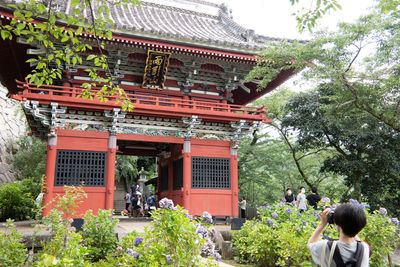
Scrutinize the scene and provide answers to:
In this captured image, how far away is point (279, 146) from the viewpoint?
2009cm

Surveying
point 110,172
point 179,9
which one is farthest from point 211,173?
point 179,9

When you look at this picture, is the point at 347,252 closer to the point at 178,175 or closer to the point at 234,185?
the point at 234,185

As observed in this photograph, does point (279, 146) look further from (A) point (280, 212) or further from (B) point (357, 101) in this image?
(A) point (280, 212)

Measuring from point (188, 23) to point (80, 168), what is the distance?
9.59 meters

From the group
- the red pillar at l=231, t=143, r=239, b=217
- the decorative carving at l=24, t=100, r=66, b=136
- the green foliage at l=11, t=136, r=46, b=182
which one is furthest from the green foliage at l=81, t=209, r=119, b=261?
the green foliage at l=11, t=136, r=46, b=182

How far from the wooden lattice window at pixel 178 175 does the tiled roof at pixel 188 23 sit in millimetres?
5146

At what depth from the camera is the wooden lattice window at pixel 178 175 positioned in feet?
44.2

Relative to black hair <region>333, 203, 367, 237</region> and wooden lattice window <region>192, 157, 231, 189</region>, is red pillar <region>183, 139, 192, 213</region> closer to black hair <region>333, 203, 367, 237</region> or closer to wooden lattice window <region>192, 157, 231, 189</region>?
wooden lattice window <region>192, 157, 231, 189</region>

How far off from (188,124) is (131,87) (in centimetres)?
285

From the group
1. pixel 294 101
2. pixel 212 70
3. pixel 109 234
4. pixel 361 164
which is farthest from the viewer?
pixel 294 101

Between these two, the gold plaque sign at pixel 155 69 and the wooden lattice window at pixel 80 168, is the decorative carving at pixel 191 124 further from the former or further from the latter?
the wooden lattice window at pixel 80 168

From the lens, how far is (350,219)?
2.34 metres

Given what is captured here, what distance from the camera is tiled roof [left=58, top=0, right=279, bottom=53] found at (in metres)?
12.0

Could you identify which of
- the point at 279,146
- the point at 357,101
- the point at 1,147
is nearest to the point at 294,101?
the point at 279,146
